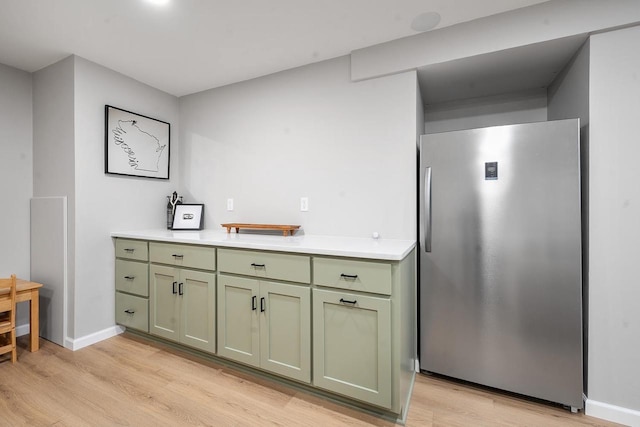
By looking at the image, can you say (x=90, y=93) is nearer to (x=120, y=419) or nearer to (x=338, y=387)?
(x=120, y=419)

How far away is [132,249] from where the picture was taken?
8.29 ft

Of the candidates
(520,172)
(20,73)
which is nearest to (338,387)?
(520,172)

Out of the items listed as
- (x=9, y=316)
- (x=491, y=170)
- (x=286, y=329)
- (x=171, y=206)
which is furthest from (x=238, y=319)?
(x=491, y=170)

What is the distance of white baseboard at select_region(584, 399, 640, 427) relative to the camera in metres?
1.58

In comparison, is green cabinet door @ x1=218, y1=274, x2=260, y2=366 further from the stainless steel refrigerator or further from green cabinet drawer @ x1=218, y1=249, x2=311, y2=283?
the stainless steel refrigerator

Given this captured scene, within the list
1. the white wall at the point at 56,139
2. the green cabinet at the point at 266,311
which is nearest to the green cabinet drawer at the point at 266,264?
the green cabinet at the point at 266,311

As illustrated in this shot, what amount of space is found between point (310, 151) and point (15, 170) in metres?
2.63

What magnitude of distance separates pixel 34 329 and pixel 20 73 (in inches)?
88.5

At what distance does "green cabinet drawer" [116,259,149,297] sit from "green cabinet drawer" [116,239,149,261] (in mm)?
48

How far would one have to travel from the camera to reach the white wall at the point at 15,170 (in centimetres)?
252

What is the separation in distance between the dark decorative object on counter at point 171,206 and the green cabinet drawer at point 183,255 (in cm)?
65

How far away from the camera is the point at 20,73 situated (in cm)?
263

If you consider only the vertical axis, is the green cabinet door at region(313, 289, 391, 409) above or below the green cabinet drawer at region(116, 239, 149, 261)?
below

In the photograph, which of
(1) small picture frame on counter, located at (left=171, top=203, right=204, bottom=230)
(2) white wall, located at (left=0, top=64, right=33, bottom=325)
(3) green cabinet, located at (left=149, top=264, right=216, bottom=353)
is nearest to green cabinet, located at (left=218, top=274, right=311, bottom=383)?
(3) green cabinet, located at (left=149, top=264, right=216, bottom=353)
